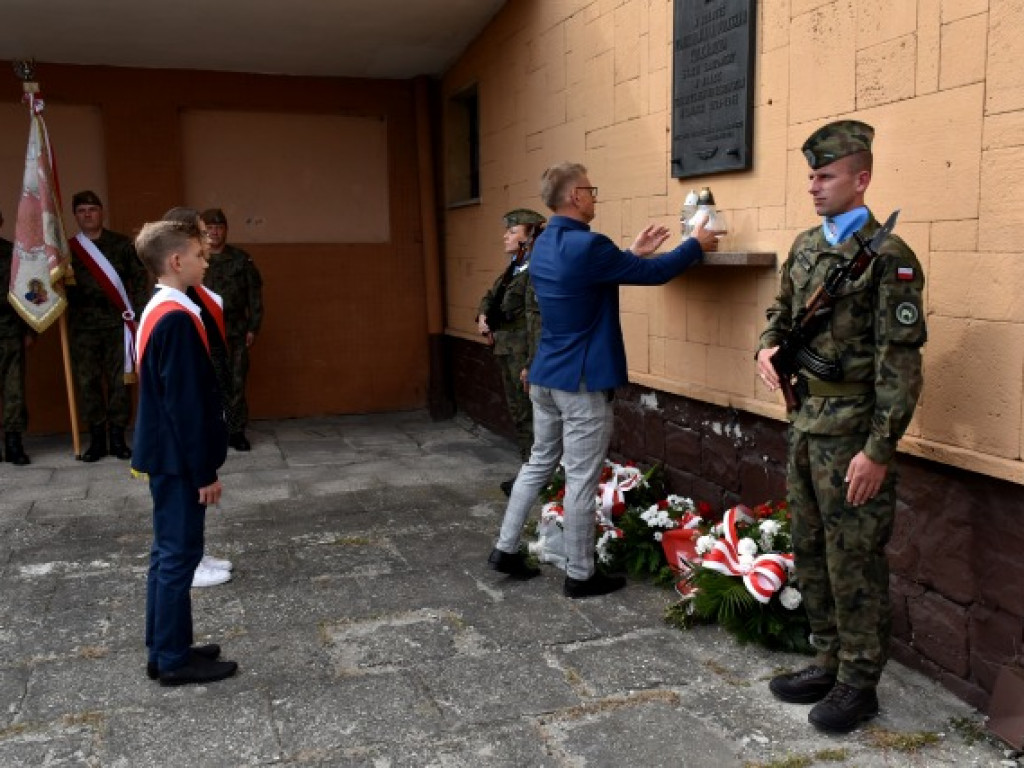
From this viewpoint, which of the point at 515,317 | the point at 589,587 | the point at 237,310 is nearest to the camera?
the point at 589,587

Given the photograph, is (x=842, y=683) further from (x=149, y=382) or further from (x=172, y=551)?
(x=149, y=382)

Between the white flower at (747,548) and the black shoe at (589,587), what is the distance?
0.64 meters

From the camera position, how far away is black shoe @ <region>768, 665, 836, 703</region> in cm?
296

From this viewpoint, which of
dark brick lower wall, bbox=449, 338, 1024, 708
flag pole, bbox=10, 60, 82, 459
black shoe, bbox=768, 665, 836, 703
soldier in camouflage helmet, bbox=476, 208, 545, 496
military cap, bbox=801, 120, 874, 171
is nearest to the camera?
military cap, bbox=801, 120, 874, 171

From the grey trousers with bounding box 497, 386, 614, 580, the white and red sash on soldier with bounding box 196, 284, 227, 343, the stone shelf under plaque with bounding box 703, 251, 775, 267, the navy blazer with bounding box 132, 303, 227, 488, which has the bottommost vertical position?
the grey trousers with bounding box 497, 386, 614, 580

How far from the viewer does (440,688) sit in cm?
309

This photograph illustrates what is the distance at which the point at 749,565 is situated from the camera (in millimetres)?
3469

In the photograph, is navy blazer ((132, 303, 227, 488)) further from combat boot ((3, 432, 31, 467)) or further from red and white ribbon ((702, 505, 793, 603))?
combat boot ((3, 432, 31, 467))

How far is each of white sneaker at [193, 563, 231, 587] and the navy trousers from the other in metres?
0.94

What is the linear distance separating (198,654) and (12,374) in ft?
14.0

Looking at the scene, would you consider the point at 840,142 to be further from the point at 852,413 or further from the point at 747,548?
the point at 747,548

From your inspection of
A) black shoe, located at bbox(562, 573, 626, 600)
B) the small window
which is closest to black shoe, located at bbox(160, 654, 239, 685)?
black shoe, located at bbox(562, 573, 626, 600)

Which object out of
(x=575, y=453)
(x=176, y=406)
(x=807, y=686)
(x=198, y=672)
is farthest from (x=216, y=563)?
(x=807, y=686)

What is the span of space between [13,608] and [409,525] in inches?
74.9
